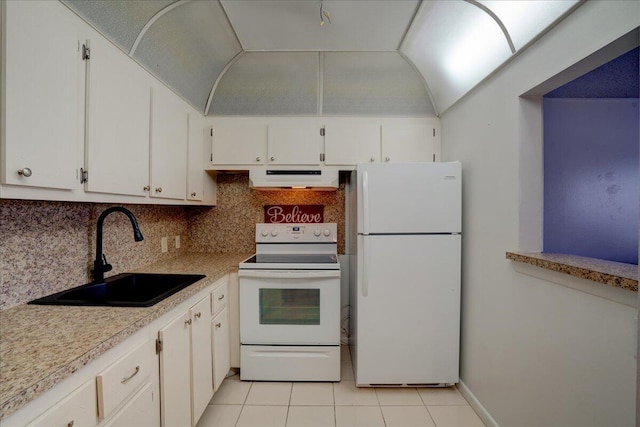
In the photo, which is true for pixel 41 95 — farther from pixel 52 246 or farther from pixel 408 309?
pixel 408 309

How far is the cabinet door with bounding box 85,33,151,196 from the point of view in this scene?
1169mm

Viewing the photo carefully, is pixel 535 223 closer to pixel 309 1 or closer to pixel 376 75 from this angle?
pixel 376 75

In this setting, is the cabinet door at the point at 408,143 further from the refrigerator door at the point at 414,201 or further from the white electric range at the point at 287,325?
the white electric range at the point at 287,325

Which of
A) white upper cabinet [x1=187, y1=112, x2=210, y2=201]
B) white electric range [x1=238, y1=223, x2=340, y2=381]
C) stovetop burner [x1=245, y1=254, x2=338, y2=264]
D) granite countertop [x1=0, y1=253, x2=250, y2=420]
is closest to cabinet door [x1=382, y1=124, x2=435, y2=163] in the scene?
stovetop burner [x1=245, y1=254, x2=338, y2=264]

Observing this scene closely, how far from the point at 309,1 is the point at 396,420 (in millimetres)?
2670

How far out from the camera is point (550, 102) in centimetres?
176

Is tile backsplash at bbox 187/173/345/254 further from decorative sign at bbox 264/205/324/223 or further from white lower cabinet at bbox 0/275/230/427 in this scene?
white lower cabinet at bbox 0/275/230/427

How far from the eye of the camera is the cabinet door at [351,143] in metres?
2.29

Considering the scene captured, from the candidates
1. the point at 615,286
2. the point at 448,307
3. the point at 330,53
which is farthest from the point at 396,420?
the point at 330,53

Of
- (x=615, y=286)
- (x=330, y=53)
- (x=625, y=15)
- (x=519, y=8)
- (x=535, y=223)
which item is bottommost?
(x=615, y=286)

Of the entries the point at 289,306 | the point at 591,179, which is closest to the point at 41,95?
the point at 289,306

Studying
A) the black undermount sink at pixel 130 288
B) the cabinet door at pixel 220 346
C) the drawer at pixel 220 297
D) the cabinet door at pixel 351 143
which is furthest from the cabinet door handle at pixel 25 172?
the cabinet door at pixel 351 143

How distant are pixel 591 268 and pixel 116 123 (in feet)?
6.93

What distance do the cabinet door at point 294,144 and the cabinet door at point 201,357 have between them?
125cm
